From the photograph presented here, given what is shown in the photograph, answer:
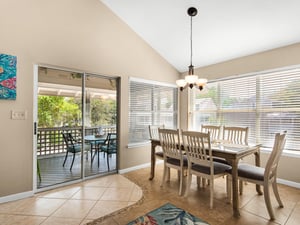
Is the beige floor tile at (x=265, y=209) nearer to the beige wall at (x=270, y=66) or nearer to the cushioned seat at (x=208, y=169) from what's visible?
the cushioned seat at (x=208, y=169)

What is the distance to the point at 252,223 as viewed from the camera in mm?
1997

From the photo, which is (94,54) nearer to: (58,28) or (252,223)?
(58,28)

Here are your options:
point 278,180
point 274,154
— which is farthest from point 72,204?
point 278,180

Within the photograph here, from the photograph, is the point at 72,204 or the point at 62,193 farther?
the point at 62,193

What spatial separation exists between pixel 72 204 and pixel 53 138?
50.0 inches

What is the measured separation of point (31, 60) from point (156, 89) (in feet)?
8.84

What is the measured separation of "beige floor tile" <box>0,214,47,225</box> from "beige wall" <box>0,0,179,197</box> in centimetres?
52

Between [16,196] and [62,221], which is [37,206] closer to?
[16,196]

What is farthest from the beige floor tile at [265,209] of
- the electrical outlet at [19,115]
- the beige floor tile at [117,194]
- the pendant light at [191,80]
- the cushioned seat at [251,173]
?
the electrical outlet at [19,115]

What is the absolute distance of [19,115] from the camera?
2561 mm

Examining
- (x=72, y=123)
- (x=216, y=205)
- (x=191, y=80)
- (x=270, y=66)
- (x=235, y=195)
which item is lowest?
(x=216, y=205)

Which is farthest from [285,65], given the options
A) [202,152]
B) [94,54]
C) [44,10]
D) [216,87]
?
[44,10]

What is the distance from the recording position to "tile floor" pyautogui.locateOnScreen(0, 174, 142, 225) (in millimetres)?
2047

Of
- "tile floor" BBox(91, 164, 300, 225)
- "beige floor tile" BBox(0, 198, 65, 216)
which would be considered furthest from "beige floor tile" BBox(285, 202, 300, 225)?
"beige floor tile" BBox(0, 198, 65, 216)
